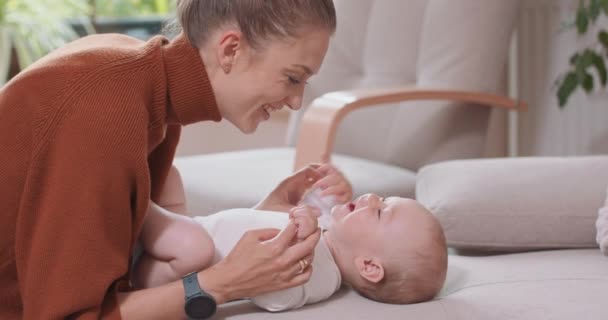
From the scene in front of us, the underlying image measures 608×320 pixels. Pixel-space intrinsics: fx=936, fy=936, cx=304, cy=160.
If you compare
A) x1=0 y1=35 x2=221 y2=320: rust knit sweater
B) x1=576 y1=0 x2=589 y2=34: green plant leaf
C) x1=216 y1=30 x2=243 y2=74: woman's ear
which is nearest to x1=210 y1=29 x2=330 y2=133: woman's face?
x1=216 y1=30 x2=243 y2=74: woman's ear

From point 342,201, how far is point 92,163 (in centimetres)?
51

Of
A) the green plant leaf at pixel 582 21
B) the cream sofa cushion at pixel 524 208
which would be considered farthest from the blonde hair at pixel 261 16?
the green plant leaf at pixel 582 21

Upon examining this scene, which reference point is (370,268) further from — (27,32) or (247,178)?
(27,32)

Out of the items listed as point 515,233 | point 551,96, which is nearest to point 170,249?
point 515,233

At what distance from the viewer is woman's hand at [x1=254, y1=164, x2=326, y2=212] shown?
1.68 meters

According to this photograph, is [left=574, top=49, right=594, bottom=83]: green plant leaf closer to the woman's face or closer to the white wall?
the white wall

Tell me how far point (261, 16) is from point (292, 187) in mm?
425

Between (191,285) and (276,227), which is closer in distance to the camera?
(191,285)

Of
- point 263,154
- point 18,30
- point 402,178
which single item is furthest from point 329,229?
point 18,30

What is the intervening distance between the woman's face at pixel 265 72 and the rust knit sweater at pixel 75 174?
0.10 meters

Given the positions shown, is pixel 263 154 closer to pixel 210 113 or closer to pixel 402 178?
pixel 402 178

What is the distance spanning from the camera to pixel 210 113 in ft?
4.65

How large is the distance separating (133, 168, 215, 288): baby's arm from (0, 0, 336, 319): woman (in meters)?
0.05

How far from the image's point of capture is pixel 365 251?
147cm
